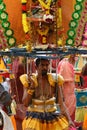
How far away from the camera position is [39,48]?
3.55m

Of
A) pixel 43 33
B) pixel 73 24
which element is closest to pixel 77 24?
pixel 73 24

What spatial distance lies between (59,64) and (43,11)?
1.81 metres

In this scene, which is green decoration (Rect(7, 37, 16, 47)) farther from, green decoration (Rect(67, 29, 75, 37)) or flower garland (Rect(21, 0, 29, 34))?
green decoration (Rect(67, 29, 75, 37))

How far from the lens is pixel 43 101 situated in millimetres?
3805

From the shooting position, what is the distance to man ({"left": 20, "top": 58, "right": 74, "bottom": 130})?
148 inches

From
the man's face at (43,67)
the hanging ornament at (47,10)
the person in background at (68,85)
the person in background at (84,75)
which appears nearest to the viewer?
the hanging ornament at (47,10)

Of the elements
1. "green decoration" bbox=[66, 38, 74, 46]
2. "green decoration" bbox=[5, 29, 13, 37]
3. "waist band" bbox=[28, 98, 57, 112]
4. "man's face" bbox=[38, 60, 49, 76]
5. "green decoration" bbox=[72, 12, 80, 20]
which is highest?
"green decoration" bbox=[72, 12, 80, 20]

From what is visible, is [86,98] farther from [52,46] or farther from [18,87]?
[52,46]

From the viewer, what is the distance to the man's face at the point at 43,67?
375 cm

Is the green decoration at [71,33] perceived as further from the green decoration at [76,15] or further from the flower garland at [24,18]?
the flower garland at [24,18]

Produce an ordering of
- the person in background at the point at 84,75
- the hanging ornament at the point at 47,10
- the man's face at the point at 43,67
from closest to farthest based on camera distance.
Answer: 1. the hanging ornament at the point at 47,10
2. the man's face at the point at 43,67
3. the person in background at the point at 84,75

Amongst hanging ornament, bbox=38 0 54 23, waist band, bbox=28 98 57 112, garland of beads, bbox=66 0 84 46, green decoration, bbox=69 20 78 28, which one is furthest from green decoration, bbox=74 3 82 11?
waist band, bbox=28 98 57 112

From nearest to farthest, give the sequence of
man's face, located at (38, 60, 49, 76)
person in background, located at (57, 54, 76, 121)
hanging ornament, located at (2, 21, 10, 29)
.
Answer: hanging ornament, located at (2, 21, 10, 29)
man's face, located at (38, 60, 49, 76)
person in background, located at (57, 54, 76, 121)

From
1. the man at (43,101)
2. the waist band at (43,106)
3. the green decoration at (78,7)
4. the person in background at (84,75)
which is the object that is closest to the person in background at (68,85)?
the person in background at (84,75)
